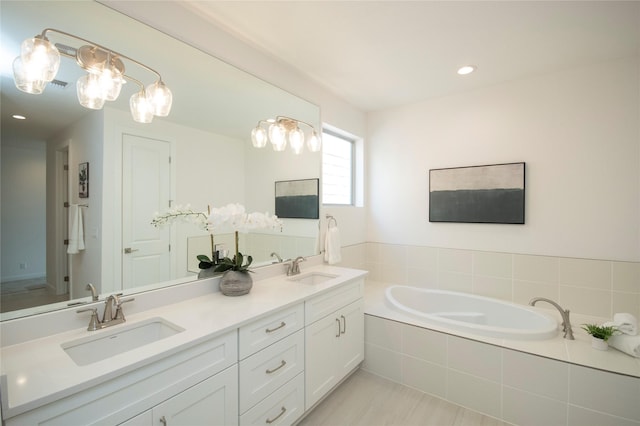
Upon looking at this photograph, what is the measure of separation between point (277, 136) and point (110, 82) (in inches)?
45.5

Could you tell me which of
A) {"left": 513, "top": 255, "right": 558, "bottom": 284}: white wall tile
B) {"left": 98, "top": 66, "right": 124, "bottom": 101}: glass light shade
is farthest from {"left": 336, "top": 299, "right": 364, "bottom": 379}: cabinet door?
{"left": 98, "top": 66, "right": 124, "bottom": 101}: glass light shade

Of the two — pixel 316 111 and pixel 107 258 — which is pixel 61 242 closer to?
pixel 107 258

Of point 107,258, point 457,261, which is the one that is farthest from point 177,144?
point 457,261

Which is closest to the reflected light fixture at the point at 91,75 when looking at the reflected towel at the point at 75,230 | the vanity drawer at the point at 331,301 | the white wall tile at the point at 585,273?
the reflected towel at the point at 75,230

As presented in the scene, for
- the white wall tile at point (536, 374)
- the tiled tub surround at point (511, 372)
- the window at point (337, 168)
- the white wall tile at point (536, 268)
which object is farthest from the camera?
the window at point (337, 168)

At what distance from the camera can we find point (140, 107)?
1441 millimetres

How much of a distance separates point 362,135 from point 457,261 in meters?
1.81

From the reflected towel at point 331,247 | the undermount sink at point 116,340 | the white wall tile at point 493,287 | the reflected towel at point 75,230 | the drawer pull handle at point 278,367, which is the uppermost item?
the reflected towel at point 75,230

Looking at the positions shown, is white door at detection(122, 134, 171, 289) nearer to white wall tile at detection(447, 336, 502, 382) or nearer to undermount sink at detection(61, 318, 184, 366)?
undermount sink at detection(61, 318, 184, 366)

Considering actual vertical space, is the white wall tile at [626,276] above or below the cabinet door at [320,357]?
above

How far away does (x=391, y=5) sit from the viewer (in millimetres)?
1640

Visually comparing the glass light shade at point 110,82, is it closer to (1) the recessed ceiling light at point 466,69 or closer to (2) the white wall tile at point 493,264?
(1) the recessed ceiling light at point 466,69

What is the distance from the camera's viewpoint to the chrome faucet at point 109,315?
1.22 m

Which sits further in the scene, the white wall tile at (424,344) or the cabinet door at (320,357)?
the white wall tile at (424,344)
